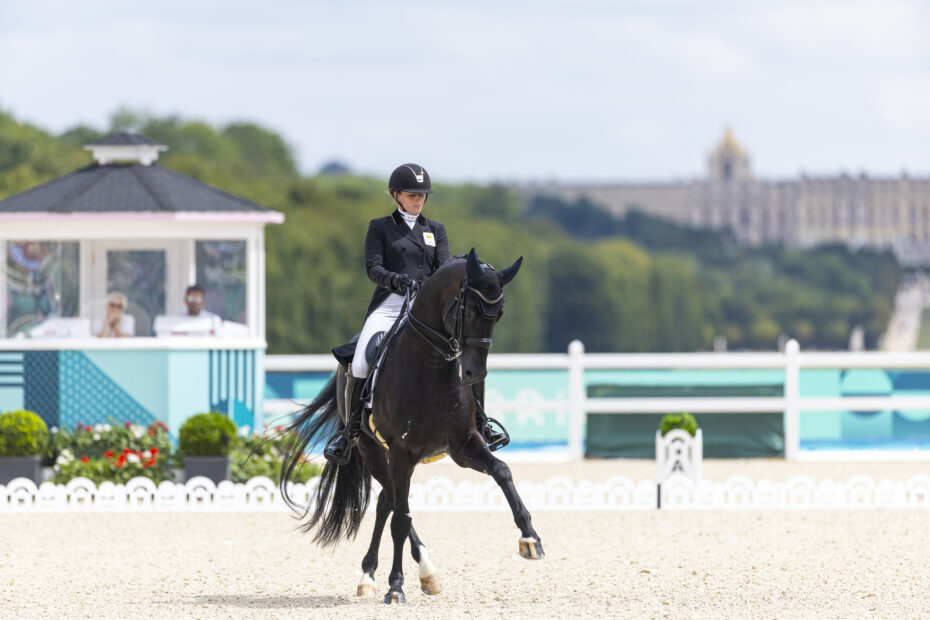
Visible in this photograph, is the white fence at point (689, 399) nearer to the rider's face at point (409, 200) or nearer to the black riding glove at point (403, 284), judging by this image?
the rider's face at point (409, 200)

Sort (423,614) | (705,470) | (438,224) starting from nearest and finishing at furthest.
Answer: (423,614), (438,224), (705,470)

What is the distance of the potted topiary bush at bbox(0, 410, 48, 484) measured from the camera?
14.2 meters

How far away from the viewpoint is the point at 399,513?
29.9 feet

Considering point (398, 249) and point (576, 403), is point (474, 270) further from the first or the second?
point (576, 403)

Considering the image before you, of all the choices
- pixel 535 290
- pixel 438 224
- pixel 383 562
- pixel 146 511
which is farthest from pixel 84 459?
pixel 535 290

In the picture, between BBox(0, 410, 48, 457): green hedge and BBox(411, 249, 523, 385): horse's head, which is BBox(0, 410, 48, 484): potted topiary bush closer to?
BBox(0, 410, 48, 457): green hedge

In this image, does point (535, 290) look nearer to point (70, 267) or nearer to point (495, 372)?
point (495, 372)

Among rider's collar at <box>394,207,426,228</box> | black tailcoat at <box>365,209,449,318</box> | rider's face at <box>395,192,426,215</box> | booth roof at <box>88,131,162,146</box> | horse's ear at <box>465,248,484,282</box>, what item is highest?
booth roof at <box>88,131,162,146</box>

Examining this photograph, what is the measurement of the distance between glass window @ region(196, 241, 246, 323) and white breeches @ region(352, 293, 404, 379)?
20.2ft

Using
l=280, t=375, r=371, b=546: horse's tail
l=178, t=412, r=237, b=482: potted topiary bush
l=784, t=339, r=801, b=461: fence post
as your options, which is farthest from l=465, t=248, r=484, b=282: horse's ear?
l=784, t=339, r=801, b=461: fence post

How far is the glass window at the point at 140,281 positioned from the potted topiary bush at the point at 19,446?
1.46 m

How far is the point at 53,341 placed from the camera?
1507cm

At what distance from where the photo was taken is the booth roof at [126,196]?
1527 centimetres

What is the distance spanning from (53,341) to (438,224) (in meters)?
6.41
